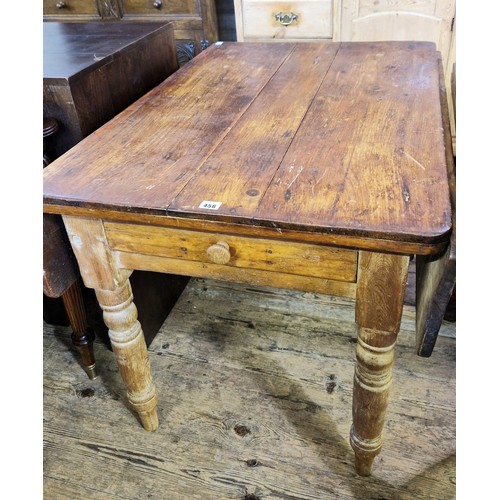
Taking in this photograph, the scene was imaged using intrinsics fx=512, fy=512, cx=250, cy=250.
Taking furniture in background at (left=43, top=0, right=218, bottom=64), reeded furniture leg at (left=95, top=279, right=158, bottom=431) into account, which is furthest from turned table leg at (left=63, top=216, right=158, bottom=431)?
furniture in background at (left=43, top=0, right=218, bottom=64)

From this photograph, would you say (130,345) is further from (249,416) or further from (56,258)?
(249,416)

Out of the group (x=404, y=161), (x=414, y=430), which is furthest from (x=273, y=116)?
(x=414, y=430)

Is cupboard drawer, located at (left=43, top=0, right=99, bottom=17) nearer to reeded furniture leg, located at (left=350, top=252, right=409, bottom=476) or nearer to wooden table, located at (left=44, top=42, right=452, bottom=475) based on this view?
wooden table, located at (left=44, top=42, right=452, bottom=475)

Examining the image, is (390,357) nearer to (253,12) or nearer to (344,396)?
(344,396)

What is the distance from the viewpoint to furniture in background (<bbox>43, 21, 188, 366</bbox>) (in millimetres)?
1165

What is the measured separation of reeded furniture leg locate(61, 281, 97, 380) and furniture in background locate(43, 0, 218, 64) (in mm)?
1639

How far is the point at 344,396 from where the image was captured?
4.66 ft

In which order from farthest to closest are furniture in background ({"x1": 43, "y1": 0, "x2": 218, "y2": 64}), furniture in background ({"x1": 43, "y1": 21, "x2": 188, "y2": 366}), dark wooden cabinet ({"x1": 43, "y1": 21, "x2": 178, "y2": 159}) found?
1. furniture in background ({"x1": 43, "y1": 0, "x2": 218, "y2": 64})
2. dark wooden cabinet ({"x1": 43, "y1": 21, "x2": 178, "y2": 159})
3. furniture in background ({"x1": 43, "y1": 21, "x2": 188, "y2": 366})

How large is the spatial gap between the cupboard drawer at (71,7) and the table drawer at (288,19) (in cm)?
86

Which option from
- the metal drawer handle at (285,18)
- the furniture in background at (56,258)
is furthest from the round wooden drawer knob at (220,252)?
the metal drawer handle at (285,18)

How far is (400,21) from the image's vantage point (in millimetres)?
2221

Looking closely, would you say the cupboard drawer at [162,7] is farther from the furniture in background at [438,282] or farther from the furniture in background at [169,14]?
the furniture in background at [438,282]

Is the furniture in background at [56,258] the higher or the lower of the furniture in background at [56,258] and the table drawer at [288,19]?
the lower

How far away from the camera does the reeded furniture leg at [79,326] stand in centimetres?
138
